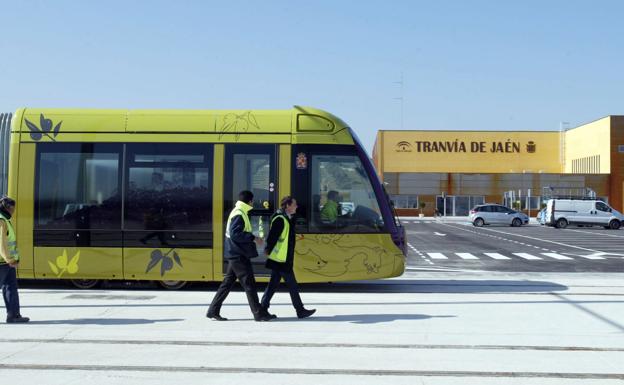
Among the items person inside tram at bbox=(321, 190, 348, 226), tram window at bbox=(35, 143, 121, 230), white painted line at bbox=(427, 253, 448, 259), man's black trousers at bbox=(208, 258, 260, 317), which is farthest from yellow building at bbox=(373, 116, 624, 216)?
man's black trousers at bbox=(208, 258, 260, 317)

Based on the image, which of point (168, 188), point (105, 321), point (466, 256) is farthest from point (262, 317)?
point (466, 256)

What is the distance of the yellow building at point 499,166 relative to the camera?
84.1 metres

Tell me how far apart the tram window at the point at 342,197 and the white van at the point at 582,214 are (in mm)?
41000

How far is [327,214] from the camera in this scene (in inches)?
503

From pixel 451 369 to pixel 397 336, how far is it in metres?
1.77

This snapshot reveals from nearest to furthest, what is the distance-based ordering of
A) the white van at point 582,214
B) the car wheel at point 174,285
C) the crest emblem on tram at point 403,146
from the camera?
the car wheel at point 174,285
the white van at point 582,214
the crest emblem on tram at point 403,146

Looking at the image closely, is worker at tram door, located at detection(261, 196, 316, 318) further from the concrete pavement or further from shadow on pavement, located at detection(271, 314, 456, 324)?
the concrete pavement

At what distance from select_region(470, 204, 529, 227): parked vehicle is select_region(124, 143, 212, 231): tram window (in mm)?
43913

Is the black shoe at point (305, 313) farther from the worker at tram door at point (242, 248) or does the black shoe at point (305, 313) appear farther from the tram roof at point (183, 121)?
the tram roof at point (183, 121)

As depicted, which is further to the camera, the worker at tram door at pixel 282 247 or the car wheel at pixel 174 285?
the car wheel at pixel 174 285

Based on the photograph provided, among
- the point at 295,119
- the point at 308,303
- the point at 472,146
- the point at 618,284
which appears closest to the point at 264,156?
the point at 295,119

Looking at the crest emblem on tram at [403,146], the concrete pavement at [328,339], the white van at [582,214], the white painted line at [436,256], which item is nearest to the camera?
the concrete pavement at [328,339]

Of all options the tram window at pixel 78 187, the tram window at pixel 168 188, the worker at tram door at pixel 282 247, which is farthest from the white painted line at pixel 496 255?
the worker at tram door at pixel 282 247

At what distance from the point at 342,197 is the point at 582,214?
4157 cm
